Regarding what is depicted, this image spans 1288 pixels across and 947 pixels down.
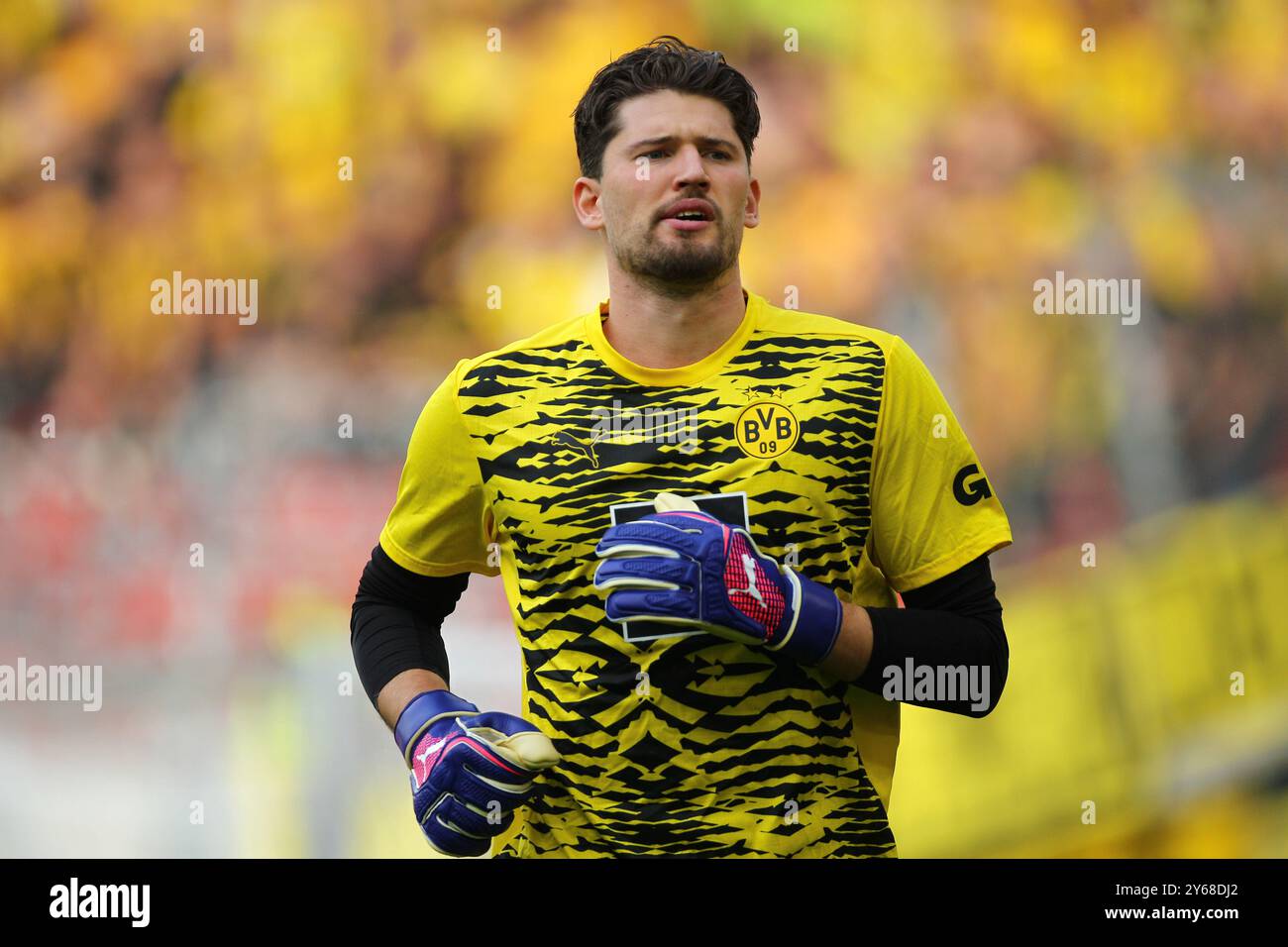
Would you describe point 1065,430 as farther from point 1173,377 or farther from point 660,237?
point 660,237

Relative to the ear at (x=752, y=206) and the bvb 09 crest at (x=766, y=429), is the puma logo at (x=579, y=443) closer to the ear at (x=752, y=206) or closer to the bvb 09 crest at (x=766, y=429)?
the bvb 09 crest at (x=766, y=429)

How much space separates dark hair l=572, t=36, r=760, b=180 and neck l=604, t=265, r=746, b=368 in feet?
0.56

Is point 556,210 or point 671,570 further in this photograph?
point 556,210

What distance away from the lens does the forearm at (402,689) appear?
5.81 feet

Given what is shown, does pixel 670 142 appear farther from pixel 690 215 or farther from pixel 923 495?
pixel 923 495

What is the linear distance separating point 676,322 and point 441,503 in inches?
15.4

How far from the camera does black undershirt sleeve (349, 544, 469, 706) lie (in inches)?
71.3

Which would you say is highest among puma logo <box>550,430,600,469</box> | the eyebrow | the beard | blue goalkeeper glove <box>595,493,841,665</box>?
the eyebrow

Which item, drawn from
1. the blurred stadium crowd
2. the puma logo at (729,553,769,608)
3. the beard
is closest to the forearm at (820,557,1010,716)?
the puma logo at (729,553,769,608)

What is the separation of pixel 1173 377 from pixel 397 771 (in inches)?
77.0

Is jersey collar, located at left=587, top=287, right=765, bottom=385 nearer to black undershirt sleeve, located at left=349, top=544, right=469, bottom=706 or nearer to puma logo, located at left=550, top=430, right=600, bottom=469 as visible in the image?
puma logo, located at left=550, top=430, right=600, bottom=469
